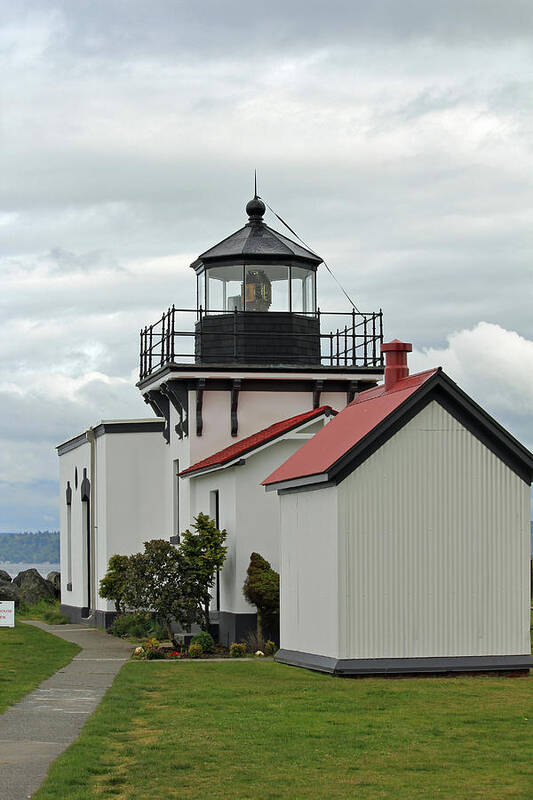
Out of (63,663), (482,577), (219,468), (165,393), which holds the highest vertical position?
(165,393)

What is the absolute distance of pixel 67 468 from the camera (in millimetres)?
38062

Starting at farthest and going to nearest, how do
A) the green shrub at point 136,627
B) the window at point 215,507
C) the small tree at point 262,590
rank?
the green shrub at point 136,627, the window at point 215,507, the small tree at point 262,590

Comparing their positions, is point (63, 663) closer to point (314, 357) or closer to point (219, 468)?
point (219, 468)

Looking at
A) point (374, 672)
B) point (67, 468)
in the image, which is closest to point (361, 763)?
point (374, 672)

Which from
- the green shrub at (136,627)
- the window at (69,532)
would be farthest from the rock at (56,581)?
the green shrub at (136,627)

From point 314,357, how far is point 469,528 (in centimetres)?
1094

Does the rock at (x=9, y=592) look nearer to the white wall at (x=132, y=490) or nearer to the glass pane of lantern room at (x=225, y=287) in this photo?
the white wall at (x=132, y=490)

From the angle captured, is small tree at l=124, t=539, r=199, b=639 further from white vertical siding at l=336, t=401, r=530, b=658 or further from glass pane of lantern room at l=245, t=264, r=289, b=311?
white vertical siding at l=336, t=401, r=530, b=658

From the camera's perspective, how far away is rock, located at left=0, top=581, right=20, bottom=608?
3786 cm

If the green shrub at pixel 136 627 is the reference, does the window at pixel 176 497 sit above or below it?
above

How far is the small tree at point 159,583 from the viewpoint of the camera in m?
23.9

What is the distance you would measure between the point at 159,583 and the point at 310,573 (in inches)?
247

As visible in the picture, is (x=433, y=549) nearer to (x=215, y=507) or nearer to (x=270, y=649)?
(x=270, y=649)

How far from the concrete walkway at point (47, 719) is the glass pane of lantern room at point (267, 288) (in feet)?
28.9
